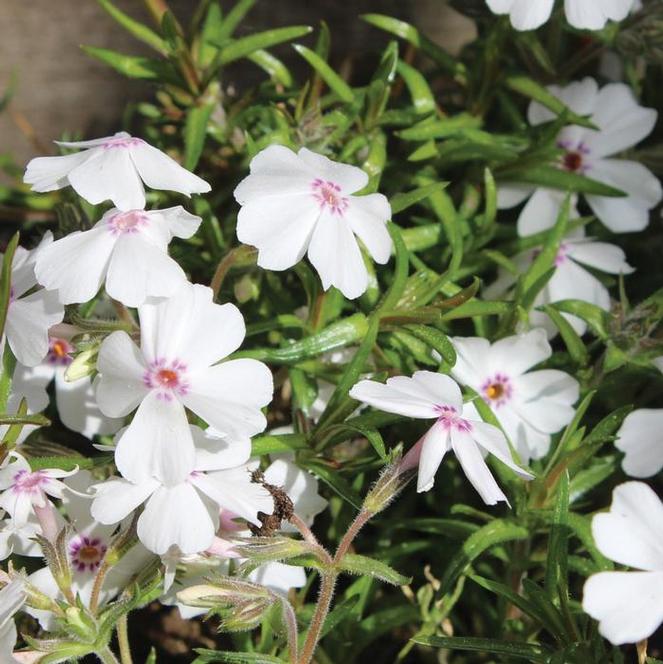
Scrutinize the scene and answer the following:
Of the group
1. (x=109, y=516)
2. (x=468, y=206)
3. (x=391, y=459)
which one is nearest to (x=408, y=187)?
(x=468, y=206)

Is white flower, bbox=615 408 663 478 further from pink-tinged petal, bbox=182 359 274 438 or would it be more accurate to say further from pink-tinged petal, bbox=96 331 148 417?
pink-tinged petal, bbox=96 331 148 417

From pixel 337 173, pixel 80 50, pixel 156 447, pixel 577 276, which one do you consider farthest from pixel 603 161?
pixel 80 50

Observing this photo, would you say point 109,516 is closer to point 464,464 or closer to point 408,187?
point 464,464

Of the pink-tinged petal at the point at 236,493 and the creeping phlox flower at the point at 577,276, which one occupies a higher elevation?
the creeping phlox flower at the point at 577,276

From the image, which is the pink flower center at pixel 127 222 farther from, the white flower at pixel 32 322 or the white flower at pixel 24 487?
the white flower at pixel 24 487

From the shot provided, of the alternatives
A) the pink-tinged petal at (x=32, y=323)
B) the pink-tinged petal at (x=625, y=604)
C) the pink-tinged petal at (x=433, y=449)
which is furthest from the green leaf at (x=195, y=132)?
the pink-tinged petal at (x=625, y=604)

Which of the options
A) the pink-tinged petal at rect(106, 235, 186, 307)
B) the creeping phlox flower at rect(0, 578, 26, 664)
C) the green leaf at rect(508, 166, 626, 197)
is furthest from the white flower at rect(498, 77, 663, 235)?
the creeping phlox flower at rect(0, 578, 26, 664)

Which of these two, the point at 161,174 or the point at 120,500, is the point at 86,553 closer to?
the point at 120,500
